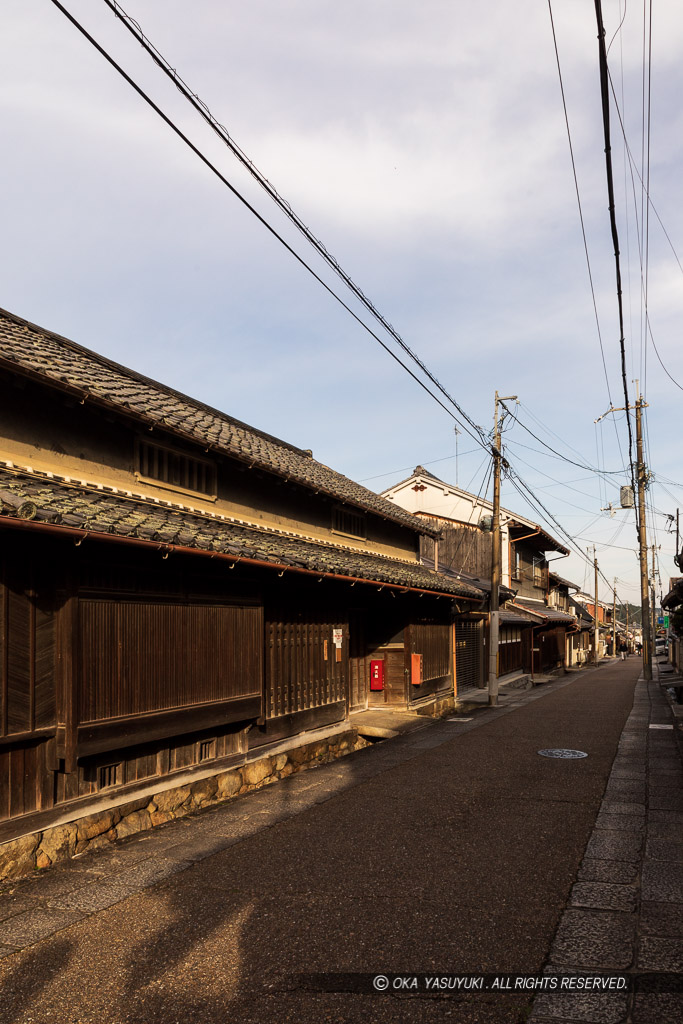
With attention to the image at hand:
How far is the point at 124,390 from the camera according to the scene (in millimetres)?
11508

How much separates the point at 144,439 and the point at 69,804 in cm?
529

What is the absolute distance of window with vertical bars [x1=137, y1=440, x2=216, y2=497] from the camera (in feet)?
36.0

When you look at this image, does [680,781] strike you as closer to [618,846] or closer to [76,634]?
[618,846]

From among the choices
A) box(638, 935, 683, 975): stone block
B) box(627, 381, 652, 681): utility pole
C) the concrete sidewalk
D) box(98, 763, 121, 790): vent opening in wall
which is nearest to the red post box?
the concrete sidewalk

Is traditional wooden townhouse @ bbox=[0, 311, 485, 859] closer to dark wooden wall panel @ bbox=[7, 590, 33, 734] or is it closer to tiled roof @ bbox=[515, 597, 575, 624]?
dark wooden wall panel @ bbox=[7, 590, 33, 734]

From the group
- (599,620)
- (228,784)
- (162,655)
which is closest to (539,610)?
(228,784)

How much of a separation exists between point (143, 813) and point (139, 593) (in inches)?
102

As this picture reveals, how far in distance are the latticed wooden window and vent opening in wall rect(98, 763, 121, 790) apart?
957 centimetres

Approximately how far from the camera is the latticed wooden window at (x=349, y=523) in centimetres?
1753

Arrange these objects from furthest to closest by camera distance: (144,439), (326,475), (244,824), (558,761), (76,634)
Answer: (326,475)
(558,761)
(144,439)
(244,824)
(76,634)

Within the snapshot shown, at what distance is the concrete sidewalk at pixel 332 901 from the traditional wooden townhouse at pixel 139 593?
1.00 meters

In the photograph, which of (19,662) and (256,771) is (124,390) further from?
(256,771)

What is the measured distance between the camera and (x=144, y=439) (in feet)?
35.8

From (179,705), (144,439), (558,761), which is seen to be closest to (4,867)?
(179,705)
